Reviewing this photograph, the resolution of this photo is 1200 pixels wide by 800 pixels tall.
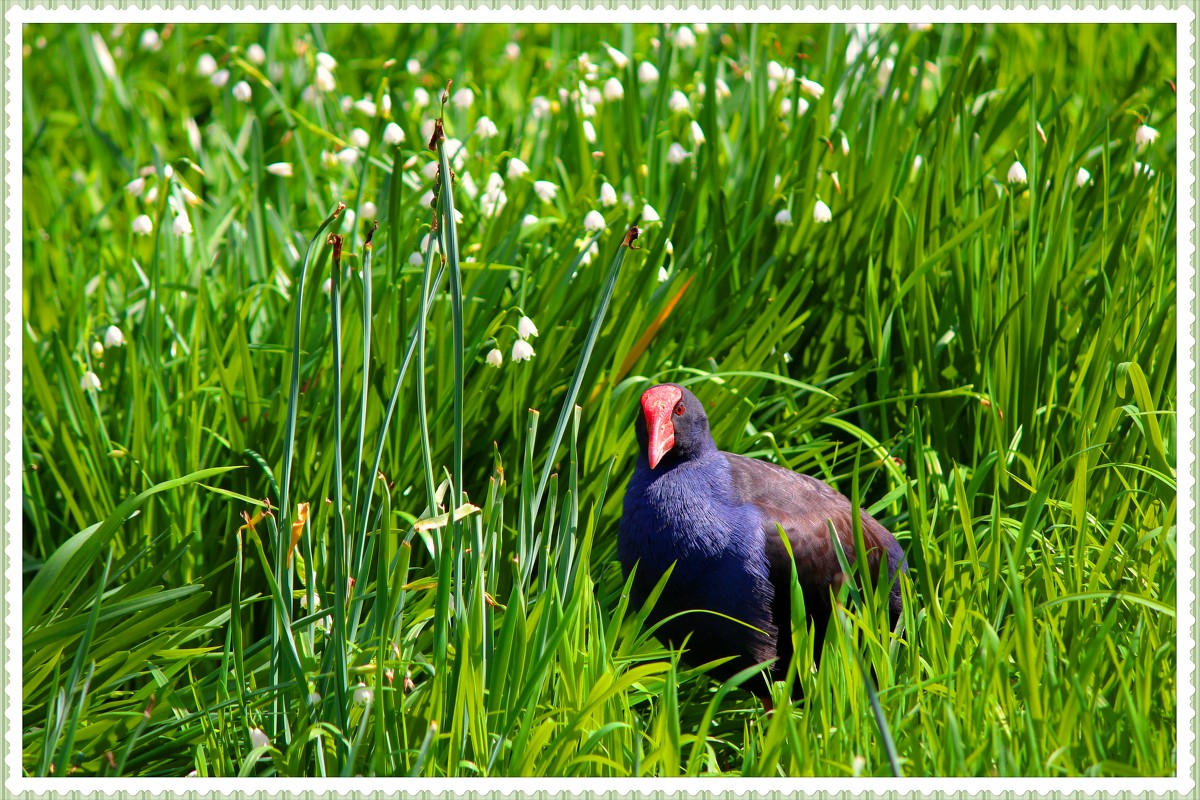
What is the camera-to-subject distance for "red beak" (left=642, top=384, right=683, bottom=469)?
2.61 m

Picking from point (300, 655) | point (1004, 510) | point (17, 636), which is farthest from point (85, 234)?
point (1004, 510)

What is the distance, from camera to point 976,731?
215 cm

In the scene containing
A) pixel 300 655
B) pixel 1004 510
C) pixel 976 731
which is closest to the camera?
pixel 976 731

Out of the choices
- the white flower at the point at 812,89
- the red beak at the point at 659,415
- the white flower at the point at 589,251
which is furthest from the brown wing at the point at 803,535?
the white flower at the point at 812,89

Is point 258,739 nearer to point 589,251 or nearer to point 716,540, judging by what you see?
point 716,540

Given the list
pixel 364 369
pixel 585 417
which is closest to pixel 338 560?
pixel 364 369

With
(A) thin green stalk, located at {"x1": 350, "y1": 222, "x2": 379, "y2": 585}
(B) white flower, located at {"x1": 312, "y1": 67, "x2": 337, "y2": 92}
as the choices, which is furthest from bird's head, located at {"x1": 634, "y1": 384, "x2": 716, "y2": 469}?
(B) white flower, located at {"x1": 312, "y1": 67, "x2": 337, "y2": 92}

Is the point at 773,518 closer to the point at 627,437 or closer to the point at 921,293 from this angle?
the point at 627,437

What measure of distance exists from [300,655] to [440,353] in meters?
0.96

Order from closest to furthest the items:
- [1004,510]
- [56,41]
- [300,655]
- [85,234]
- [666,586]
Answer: [300,655]
[666,586]
[1004,510]
[85,234]
[56,41]

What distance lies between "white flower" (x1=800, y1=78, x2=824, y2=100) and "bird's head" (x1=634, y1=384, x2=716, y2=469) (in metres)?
1.52

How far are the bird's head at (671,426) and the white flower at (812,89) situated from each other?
1.52 meters

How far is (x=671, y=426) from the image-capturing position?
105 inches

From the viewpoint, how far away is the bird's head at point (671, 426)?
2.62 metres
